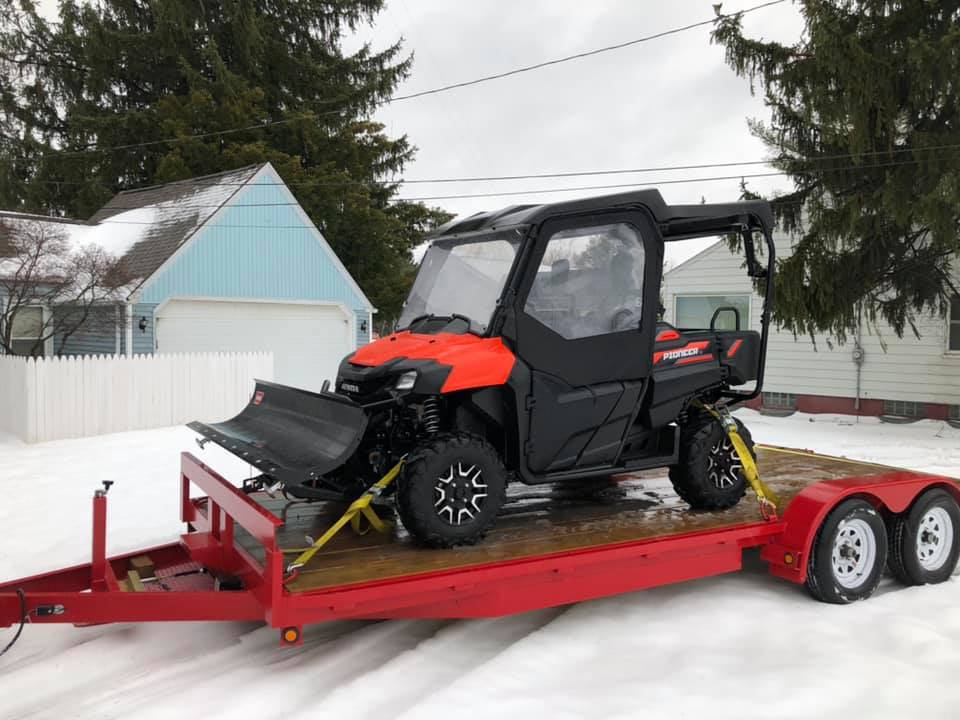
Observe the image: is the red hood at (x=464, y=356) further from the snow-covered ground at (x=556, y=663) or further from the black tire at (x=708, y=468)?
the black tire at (x=708, y=468)

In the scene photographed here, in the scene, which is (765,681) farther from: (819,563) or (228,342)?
(228,342)

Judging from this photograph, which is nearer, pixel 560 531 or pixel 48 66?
pixel 560 531

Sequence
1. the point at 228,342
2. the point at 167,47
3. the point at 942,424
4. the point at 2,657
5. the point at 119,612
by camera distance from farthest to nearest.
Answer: the point at 167,47 < the point at 228,342 < the point at 942,424 < the point at 2,657 < the point at 119,612

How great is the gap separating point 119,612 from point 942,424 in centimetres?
1549

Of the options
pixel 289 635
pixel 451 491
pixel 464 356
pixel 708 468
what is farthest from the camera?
pixel 708 468

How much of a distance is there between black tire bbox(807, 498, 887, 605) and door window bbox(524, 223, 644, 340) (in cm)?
190

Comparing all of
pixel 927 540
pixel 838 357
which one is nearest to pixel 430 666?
pixel 927 540

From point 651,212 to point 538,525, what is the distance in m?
2.23

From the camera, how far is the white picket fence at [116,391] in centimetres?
1314

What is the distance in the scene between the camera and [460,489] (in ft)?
15.8

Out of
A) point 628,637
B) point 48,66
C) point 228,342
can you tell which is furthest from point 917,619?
point 48,66

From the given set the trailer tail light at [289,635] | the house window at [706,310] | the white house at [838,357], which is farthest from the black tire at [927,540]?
the house window at [706,310]

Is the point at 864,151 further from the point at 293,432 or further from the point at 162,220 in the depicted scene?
the point at 162,220

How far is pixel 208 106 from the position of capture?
95.6ft
